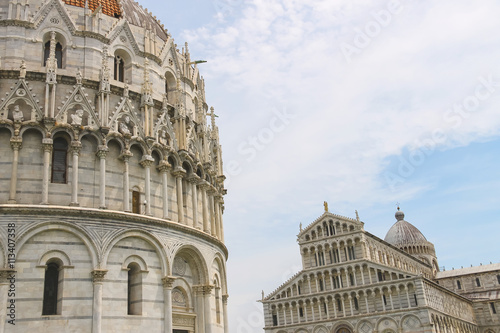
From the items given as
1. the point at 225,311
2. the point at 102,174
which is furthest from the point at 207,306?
the point at 102,174

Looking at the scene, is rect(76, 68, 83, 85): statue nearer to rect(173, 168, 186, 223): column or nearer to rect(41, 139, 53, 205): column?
rect(41, 139, 53, 205): column

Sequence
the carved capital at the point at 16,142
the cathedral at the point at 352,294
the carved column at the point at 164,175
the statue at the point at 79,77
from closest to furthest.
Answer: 1. the carved capital at the point at 16,142
2. the statue at the point at 79,77
3. the carved column at the point at 164,175
4. the cathedral at the point at 352,294

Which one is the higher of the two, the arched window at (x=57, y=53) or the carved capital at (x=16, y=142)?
the arched window at (x=57, y=53)

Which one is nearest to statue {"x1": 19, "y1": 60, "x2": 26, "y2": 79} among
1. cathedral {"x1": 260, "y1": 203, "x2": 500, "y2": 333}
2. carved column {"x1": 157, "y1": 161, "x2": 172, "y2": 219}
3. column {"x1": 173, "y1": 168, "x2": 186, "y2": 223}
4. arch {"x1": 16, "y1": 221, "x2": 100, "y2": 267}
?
arch {"x1": 16, "y1": 221, "x2": 100, "y2": 267}

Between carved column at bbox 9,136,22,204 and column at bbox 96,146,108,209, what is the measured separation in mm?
2843

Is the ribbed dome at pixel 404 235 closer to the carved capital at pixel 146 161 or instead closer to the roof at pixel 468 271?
the roof at pixel 468 271

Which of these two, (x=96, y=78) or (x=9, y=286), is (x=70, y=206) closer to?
(x=9, y=286)

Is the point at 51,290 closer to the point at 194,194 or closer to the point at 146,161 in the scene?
the point at 146,161

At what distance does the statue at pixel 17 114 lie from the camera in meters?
19.1

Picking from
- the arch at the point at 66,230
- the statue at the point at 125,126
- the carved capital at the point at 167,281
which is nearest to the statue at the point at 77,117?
the statue at the point at 125,126

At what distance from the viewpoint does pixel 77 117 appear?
20047mm

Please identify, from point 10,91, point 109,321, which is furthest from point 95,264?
point 10,91

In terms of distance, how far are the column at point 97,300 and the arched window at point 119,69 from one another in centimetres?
904

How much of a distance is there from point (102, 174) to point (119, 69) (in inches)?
232
